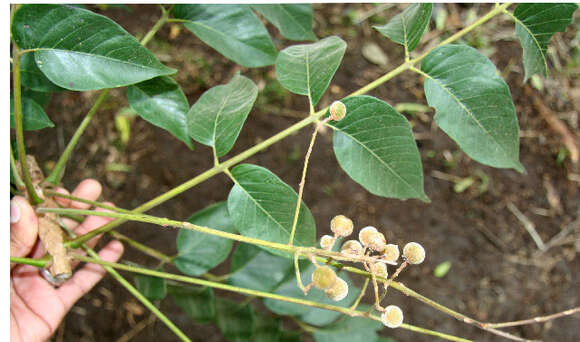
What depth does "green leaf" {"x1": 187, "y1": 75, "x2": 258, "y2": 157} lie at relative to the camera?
33.1 inches

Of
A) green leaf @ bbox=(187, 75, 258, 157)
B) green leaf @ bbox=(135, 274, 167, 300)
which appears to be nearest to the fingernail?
green leaf @ bbox=(135, 274, 167, 300)

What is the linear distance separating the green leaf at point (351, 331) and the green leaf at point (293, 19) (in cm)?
71

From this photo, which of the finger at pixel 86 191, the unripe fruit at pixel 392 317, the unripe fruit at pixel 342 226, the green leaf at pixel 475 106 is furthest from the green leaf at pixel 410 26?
the finger at pixel 86 191

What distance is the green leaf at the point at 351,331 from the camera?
1142 mm

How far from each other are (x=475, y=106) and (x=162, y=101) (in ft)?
2.03

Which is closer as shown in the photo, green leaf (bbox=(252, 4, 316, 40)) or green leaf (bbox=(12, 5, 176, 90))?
green leaf (bbox=(12, 5, 176, 90))

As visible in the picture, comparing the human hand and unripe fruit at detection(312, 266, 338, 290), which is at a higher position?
unripe fruit at detection(312, 266, 338, 290)

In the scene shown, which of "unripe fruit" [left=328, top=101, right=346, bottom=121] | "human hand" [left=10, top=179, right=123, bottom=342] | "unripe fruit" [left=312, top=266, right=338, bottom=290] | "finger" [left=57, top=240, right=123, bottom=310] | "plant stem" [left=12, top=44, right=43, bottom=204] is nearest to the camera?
"unripe fruit" [left=312, top=266, right=338, bottom=290]

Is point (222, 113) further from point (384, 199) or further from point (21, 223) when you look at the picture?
point (384, 199)

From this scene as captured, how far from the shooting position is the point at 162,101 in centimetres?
97

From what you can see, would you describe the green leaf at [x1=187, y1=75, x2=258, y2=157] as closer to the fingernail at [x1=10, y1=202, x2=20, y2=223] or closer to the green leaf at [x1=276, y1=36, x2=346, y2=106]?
the green leaf at [x1=276, y1=36, x2=346, y2=106]

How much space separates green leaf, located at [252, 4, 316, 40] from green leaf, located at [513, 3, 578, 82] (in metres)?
0.43

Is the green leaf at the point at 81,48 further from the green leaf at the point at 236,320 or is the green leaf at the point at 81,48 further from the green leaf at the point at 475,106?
the green leaf at the point at 236,320
